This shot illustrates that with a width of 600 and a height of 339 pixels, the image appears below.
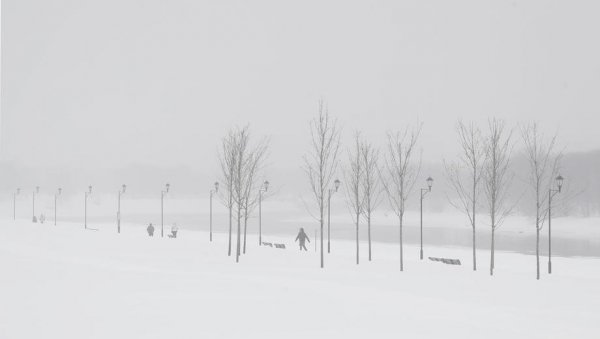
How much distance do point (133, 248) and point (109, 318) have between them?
20059 millimetres

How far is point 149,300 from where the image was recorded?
44.8 feet

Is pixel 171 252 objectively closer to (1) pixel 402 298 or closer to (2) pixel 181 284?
(2) pixel 181 284

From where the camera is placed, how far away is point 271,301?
46.8 feet

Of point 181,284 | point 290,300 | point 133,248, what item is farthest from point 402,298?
point 133,248

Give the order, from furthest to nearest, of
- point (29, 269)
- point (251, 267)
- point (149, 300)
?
point (251, 267)
point (29, 269)
point (149, 300)

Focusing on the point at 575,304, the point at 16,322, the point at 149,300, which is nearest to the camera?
the point at 16,322

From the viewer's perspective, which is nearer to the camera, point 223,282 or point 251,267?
point 223,282

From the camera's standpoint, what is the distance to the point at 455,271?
2512 cm

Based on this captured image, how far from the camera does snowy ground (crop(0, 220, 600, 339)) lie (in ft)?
37.2

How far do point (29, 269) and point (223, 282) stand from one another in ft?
21.3

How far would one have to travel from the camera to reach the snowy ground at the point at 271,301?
11.3m

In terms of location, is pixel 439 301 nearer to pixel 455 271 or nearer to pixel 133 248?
pixel 455 271

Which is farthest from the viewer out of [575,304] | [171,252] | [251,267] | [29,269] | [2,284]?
[171,252]

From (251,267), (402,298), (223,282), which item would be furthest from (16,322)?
(251,267)
